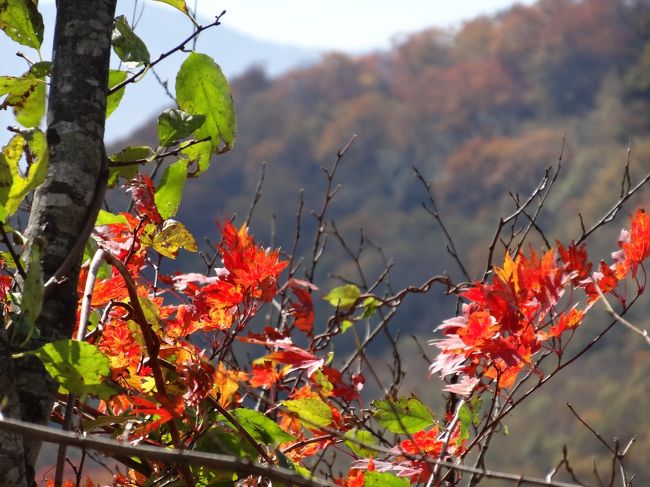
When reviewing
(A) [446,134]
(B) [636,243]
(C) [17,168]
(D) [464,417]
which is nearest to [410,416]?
(D) [464,417]

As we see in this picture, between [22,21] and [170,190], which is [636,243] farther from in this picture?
[22,21]

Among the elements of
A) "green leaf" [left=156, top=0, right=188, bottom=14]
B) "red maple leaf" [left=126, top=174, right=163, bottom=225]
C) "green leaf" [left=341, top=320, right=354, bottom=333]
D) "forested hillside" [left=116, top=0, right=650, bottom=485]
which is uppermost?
"forested hillside" [left=116, top=0, right=650, bottom=485]

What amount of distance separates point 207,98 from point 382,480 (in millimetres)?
371

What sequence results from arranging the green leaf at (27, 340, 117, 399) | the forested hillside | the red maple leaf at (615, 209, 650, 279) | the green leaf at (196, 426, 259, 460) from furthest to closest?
the forested hillside < the red maple leaf at (615, 209, 650, 279) < the green leaf at (196, 426, 259, 460) < the green leaf at (27, 340, 117, 399)

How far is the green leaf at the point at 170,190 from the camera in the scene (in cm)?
80

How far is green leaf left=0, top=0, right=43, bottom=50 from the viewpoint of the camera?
Answer: 2.36 feet

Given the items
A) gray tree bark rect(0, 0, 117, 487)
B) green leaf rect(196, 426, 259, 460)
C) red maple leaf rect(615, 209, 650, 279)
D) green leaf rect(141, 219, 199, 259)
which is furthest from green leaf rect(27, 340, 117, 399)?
red maple leaf rect(615, 209, 650, 279)

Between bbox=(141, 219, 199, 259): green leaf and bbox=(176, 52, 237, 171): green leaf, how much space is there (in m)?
0.07

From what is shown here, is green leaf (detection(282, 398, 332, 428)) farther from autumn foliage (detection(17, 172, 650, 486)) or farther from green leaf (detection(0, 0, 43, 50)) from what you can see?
green leaf (detection(0, 0, 43, 50))

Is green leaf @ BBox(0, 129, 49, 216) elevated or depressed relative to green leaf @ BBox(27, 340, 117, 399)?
elevated

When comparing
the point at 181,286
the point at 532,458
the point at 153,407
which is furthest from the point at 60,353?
the point at 532,458

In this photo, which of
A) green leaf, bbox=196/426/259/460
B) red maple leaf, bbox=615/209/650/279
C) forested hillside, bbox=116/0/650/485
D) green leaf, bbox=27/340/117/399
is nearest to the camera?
green leaf, bbox=27/340/117/399

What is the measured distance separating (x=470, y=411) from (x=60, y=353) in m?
0.38

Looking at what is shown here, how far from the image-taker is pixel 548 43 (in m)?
21.1
